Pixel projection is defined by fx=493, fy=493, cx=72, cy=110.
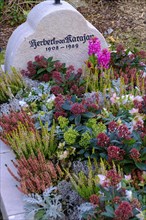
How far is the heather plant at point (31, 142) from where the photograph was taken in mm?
3217

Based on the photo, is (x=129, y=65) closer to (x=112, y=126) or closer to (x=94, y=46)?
(x=94, y=46)

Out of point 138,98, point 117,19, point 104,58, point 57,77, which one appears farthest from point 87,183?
point 117,19

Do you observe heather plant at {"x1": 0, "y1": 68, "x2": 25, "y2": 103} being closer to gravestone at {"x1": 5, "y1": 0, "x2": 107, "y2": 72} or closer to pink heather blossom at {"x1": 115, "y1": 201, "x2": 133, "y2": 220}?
gravestone at {"x1": 5, "y1": 0, "x2": 107, "y2": 72}

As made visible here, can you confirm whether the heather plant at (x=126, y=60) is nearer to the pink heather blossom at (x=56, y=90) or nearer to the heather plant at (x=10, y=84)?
the pink heather blossom at (x=56, y=90)

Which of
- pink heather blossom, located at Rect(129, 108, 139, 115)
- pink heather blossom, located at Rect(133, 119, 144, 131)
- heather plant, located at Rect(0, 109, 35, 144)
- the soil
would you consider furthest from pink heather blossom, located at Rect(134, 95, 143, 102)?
the soil

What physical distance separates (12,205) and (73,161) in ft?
1.79

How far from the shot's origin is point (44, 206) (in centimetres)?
282

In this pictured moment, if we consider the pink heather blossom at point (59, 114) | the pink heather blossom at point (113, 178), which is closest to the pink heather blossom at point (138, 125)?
the pink heather blossom at point (59, 114)

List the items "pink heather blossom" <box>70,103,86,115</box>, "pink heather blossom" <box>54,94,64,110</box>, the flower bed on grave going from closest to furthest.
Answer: the flower bed on grave → "pink heather blossom" <box>70,103,86,115</box> → "pink heather blossom" <box>54,94,64,110</box>

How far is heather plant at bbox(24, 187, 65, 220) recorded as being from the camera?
2768 millimetres

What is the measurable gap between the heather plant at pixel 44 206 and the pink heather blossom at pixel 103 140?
43cm

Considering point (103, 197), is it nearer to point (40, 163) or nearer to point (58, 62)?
point (40, 163)

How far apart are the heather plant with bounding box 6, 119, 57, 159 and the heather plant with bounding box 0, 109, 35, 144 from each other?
0.09 m

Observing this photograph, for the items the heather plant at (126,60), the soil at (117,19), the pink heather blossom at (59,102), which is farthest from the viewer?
the soil at (117,19)
